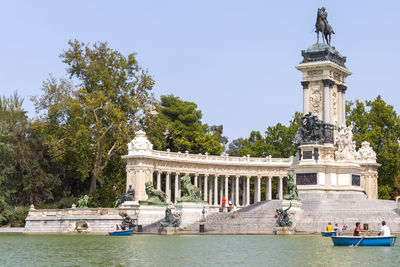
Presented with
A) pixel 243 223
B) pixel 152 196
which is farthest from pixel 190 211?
pixel 243 223

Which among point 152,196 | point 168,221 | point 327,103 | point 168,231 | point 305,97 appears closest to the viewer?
point 168,231

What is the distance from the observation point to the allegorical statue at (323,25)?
60406 mm

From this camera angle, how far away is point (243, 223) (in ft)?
156

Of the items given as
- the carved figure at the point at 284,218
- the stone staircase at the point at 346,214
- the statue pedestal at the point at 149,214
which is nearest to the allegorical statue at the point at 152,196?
the statue pedestal at the point at 149,214

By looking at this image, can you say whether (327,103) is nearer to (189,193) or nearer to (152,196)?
(189,193)

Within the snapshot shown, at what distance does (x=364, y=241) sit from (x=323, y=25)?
104 ft

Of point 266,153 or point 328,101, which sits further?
point 266,153

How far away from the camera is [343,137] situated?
187ft

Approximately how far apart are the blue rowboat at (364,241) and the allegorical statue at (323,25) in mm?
31464

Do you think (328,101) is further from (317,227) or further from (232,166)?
(232,166)

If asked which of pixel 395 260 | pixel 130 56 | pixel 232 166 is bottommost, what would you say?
pixel 395 260

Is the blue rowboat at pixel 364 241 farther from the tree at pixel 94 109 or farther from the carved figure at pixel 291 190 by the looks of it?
the tree at pixel 94 109

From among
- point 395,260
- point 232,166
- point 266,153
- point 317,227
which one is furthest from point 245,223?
point 266,153

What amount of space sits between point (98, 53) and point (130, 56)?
10.8 ft
